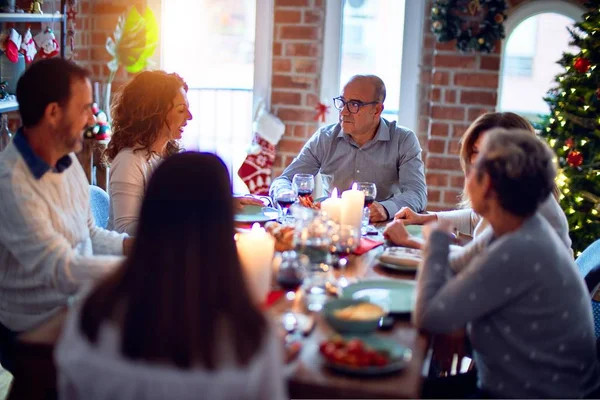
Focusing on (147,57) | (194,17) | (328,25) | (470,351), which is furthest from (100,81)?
(470,351)

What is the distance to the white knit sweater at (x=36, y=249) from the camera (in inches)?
73.7

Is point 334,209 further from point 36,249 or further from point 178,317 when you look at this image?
point 178,317

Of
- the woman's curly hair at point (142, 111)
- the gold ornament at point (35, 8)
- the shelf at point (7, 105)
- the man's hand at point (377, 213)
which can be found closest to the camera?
the woman's curly hair at point (142, 111)

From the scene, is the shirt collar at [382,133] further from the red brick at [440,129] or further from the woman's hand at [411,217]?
the red brick at [440,129]

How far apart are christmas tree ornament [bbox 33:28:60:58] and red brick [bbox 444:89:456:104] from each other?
196cm

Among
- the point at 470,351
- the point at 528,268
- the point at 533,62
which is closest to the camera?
the point at 528,268

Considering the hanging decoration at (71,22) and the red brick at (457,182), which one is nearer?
the hanging decoration at (71,22)

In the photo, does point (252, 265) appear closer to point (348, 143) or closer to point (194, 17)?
point (348, 143)

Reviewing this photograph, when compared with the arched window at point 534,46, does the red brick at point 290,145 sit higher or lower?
lower

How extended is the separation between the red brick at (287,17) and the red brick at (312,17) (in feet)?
0.11

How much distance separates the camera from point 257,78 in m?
4.36

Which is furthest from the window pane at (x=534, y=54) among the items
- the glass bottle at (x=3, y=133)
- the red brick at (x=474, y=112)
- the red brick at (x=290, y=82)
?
the glass bottle at (x=3, y=133)

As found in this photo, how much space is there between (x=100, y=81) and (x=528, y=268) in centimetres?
334

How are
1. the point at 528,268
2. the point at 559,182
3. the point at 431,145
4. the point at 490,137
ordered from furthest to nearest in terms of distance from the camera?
the point at 431,145 → the point at 559,182 → the point at 490,137 → the point at 528,268
